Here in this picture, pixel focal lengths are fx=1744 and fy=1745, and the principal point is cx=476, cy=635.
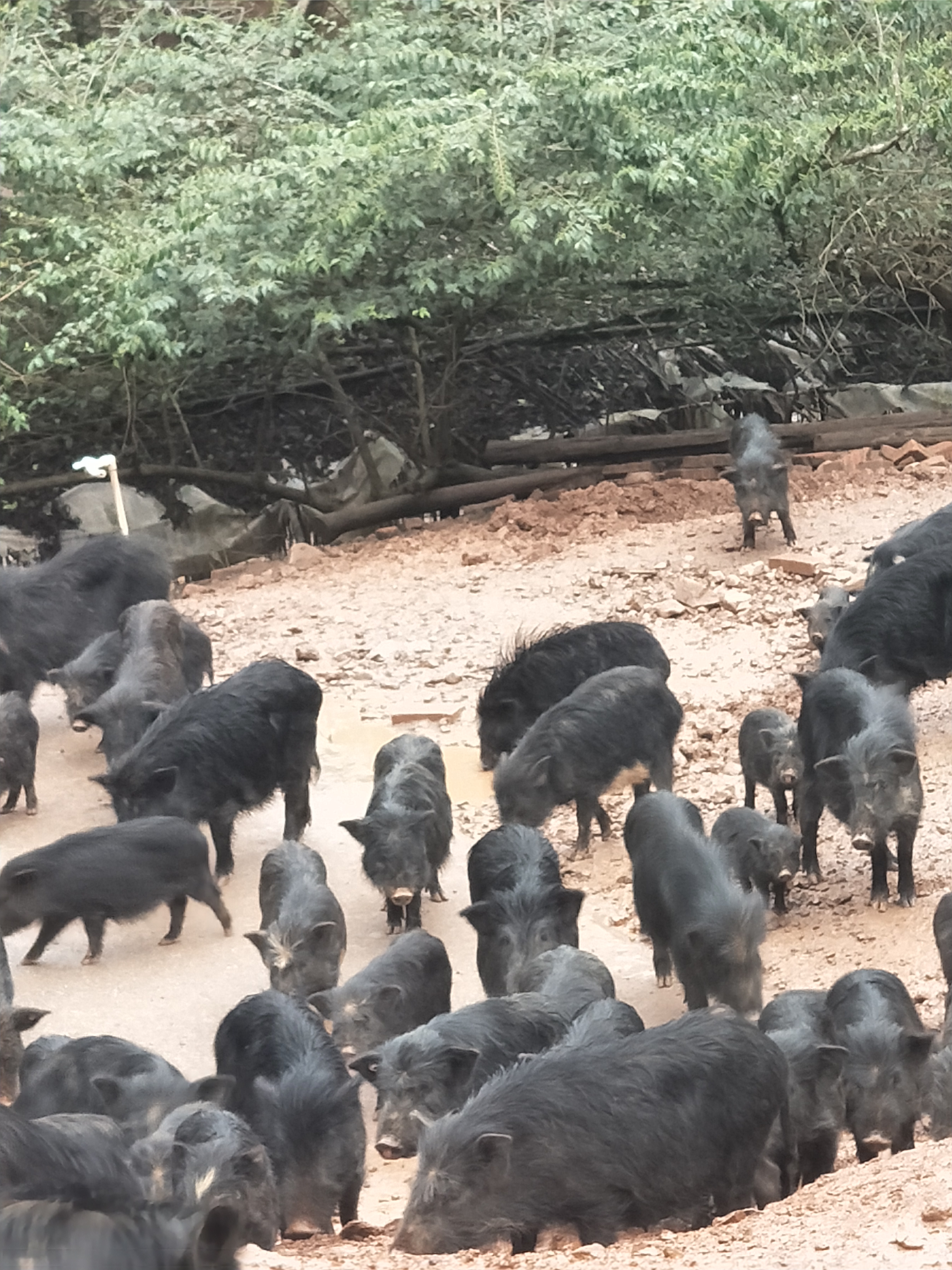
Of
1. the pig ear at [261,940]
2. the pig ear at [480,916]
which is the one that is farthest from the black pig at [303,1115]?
the pig ear at [480,916]

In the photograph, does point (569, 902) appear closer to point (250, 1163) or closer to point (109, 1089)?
point (109, 1089)

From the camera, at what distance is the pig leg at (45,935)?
25.7 ft

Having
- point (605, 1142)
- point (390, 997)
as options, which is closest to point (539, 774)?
point (390, 997)

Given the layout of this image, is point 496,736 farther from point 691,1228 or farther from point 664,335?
point 664,335

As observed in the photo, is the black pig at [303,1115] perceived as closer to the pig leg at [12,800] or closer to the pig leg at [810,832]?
the pig leg at [810,832]

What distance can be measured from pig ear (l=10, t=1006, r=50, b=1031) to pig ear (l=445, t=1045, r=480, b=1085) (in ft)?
5.57

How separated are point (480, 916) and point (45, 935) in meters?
2.05

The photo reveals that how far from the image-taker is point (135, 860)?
308 inches

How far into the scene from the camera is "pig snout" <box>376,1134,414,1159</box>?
591cm

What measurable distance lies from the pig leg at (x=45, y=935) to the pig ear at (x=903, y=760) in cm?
377

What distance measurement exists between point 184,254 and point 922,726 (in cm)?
712

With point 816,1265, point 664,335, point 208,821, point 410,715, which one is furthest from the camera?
point 664,335

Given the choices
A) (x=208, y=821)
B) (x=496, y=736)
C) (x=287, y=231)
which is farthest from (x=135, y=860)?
(x=287, y=231)

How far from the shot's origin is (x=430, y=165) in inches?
532
